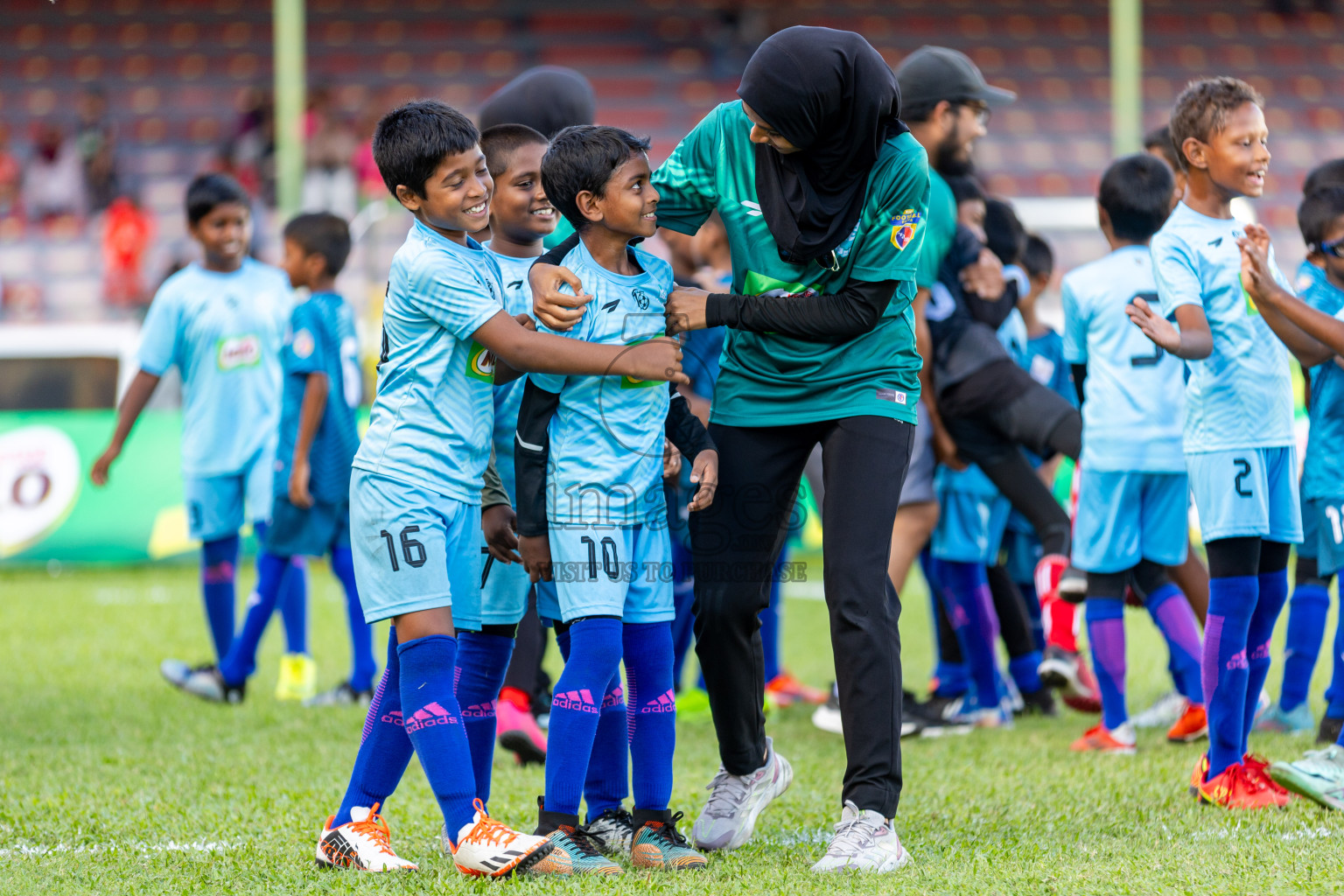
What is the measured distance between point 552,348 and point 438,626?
0.65 meters

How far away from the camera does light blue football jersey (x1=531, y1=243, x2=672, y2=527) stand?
126 inches

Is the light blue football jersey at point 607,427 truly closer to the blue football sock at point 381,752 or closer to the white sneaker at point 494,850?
the blue football sock at point 381,752

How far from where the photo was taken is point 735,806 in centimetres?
339

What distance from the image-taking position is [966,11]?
63.9ft

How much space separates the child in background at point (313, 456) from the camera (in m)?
5.71

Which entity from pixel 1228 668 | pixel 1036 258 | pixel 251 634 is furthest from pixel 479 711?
pixel 1036 258

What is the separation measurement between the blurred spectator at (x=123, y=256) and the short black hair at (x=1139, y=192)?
12478 millimetres

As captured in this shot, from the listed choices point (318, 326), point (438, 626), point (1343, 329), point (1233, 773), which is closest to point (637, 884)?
point (438, 626)

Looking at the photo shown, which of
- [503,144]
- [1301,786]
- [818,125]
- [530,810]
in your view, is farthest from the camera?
[530,810]

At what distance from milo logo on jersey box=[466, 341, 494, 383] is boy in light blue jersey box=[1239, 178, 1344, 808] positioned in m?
1.86

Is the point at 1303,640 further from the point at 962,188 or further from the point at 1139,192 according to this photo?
the point at 962,188

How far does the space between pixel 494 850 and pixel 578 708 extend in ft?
1.16

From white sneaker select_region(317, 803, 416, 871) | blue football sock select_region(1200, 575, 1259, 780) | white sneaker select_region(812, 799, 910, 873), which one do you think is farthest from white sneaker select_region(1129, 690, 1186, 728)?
white sneaker select_region(317, 803, 416, 871)

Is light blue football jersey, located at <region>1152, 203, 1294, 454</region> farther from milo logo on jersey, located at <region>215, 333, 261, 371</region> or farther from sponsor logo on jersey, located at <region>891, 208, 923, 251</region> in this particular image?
milo logo on jersey, located at <region>215, 333, 261, 371</region>
